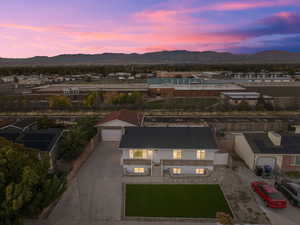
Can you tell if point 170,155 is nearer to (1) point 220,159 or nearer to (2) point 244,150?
(1) point 220,159

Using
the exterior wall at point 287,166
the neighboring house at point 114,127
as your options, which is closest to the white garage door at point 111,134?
the neighboring house at point 114,127

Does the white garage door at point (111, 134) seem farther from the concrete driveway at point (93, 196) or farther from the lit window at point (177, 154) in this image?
the lit window at point (177, 154)

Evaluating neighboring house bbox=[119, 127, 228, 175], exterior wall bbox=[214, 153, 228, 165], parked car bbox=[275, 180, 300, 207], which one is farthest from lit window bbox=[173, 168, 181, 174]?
parked car bbox=[275, 180, 300, 207]

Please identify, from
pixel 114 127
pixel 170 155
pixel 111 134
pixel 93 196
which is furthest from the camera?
pixel 111 134

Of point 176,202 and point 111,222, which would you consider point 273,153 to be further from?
point 111,222

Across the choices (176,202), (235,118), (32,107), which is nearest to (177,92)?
(235,118)

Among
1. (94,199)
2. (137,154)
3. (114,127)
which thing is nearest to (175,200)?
(137,154)

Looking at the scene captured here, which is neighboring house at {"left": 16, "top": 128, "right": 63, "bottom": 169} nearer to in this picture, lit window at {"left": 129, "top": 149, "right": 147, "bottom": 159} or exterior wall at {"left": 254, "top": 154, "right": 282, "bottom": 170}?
lit window at {"left": 129, "top": 149, "right": 147, "bottom": 159}

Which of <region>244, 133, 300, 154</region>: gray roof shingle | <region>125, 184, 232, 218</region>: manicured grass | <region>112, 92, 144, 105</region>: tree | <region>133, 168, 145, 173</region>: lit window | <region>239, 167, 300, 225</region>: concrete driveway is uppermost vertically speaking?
<region>112, 92, 144, 105</region>: tree
